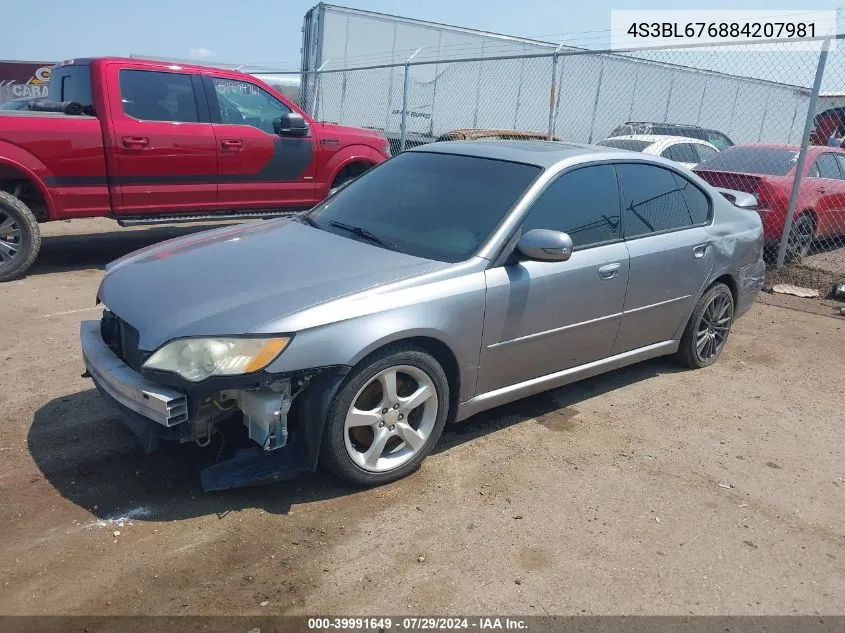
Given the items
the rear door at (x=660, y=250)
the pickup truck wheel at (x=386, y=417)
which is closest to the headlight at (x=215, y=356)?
the pickup truck wheel at (x=386, y=417)

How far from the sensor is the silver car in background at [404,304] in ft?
9.69

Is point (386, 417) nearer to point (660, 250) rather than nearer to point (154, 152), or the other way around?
point (660, 250)

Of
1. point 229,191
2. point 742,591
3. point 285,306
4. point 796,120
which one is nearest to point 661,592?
point 742,591

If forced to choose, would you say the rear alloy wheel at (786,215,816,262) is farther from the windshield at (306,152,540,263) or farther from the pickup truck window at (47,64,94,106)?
the pickup truck window at (47,64,94,106)

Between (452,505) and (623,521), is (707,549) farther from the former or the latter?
(452,505)

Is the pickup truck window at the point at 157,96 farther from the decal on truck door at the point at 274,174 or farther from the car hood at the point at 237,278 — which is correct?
the car hood at the point at 237,278

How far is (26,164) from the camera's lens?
21.0 ft

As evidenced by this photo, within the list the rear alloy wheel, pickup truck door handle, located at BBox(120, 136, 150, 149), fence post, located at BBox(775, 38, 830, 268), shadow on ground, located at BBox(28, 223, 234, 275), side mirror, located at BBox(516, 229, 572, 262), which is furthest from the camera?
the rear alloy wheel

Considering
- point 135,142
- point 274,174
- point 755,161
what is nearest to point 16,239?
point 135,142

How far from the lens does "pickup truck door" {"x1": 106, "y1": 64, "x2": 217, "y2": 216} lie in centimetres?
690

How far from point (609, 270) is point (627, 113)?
14558 mm

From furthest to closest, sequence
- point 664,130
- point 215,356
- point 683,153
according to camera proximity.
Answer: point 664,130, point 683,153, point 215,356

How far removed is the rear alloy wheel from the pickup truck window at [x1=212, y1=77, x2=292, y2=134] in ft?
19.5

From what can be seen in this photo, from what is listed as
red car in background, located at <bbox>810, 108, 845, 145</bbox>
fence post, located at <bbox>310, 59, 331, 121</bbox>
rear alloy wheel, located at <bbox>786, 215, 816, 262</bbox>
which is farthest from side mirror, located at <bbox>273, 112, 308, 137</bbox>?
red car in background, located at <bbox>810, 108, 845, 145</bbox>
